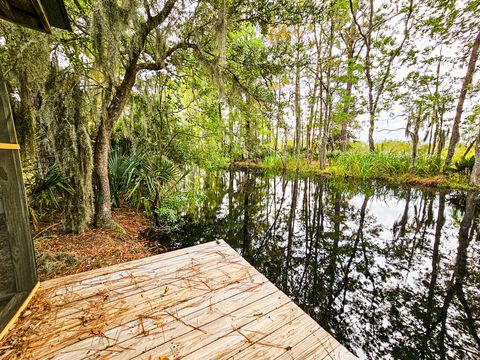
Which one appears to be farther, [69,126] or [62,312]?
[69,126]

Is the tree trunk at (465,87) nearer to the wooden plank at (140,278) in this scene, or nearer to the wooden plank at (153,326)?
the wooden plank at (140,278)

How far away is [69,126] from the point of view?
81.7 inches

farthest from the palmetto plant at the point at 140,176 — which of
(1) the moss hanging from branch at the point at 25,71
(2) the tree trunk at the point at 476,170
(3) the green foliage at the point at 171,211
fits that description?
(2) the tree trunk at the point at 476,170

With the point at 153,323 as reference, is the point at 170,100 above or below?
above

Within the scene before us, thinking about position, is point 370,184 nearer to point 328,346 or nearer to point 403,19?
point 403,19

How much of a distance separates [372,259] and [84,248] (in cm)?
372

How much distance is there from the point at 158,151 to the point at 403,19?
10614mm

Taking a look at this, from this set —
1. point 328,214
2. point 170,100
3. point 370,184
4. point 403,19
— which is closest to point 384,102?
point 403,19

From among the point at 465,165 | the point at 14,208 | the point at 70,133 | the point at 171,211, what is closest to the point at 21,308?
the point at 14,208

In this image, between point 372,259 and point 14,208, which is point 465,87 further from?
point 14,208

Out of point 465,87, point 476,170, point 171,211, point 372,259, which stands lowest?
point 372,259

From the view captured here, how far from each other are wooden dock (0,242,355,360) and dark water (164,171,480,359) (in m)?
0.67

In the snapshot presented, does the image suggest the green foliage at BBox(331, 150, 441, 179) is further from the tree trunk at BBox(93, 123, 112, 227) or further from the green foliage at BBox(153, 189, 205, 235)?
the tree trunk at BBox(93, 123, 112, 227)

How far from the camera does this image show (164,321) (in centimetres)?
118
